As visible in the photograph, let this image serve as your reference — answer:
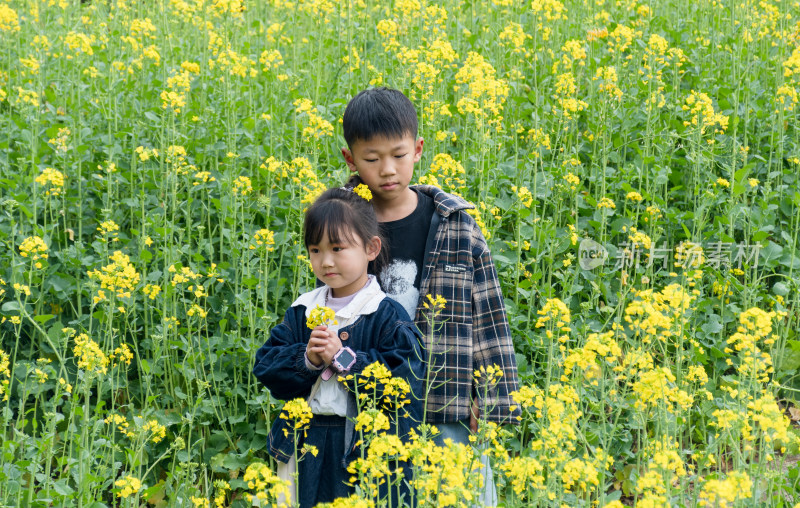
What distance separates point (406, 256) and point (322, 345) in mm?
623

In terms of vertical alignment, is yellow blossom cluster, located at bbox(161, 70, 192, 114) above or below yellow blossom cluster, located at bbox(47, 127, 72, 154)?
above

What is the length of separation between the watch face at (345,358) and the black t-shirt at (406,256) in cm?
46

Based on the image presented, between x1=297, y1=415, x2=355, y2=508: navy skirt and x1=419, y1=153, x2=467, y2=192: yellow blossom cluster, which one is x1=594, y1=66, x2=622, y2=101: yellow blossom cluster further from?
x1=297, y1=415, x2=355, y2=508: navy skirt

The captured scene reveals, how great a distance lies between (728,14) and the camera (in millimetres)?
7664

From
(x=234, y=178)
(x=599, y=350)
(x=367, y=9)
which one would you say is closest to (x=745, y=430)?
(x=599, y=350)

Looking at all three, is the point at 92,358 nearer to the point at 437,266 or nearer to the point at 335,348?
the point at 335,348

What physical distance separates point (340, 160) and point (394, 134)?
2377 mm

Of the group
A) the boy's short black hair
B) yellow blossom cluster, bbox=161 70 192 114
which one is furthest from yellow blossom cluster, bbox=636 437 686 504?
yellow blossom cluster, bbox=161 70 192 114

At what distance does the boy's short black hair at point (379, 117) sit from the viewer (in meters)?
2.90

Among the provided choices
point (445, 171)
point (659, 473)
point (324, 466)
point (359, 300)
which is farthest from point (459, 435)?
point (445, 171)

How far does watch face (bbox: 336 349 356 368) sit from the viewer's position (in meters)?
2.58

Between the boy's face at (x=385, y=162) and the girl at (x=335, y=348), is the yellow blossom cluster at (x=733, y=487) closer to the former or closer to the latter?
the girl at (x=335, y=348)

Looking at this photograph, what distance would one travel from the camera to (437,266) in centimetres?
301

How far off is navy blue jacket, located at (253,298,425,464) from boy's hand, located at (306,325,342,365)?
0.06m
